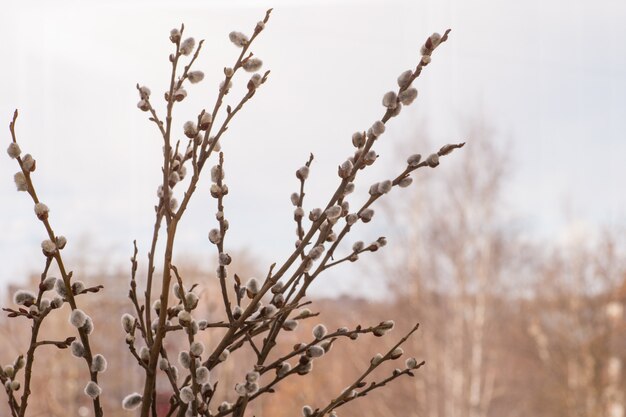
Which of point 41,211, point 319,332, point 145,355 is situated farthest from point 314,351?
point 41,211

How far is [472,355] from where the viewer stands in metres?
4.53

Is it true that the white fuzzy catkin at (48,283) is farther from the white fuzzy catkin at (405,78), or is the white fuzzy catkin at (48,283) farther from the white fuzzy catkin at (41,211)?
the white fuzzy catkin at (405,78)

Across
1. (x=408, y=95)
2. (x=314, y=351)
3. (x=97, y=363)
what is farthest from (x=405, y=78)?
(x=97, y=363)

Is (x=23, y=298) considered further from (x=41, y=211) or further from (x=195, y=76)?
(x=195, y=76)

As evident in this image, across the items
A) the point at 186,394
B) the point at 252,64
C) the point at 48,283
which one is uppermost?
the point at 252,64

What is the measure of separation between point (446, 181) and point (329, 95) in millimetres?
1097

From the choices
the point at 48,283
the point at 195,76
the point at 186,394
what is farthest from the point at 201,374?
the point at 195,76

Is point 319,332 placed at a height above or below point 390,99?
below

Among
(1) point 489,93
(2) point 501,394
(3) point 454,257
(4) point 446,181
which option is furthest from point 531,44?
(2) point 501,394

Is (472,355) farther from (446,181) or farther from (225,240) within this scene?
(225,240)

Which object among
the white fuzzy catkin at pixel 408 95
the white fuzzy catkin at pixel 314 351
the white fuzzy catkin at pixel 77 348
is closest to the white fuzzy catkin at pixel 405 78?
the white fuzzy catkin at pixel 408 95

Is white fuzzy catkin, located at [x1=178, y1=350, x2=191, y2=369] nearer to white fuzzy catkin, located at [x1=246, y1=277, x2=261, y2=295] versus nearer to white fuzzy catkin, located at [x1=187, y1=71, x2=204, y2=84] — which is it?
white fuzzy catkin, located at [x1=246, y1=277, x2=261, y2=295]

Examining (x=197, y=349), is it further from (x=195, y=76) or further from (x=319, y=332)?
(x=195, y=76)

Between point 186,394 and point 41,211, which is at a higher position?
point 41,211
